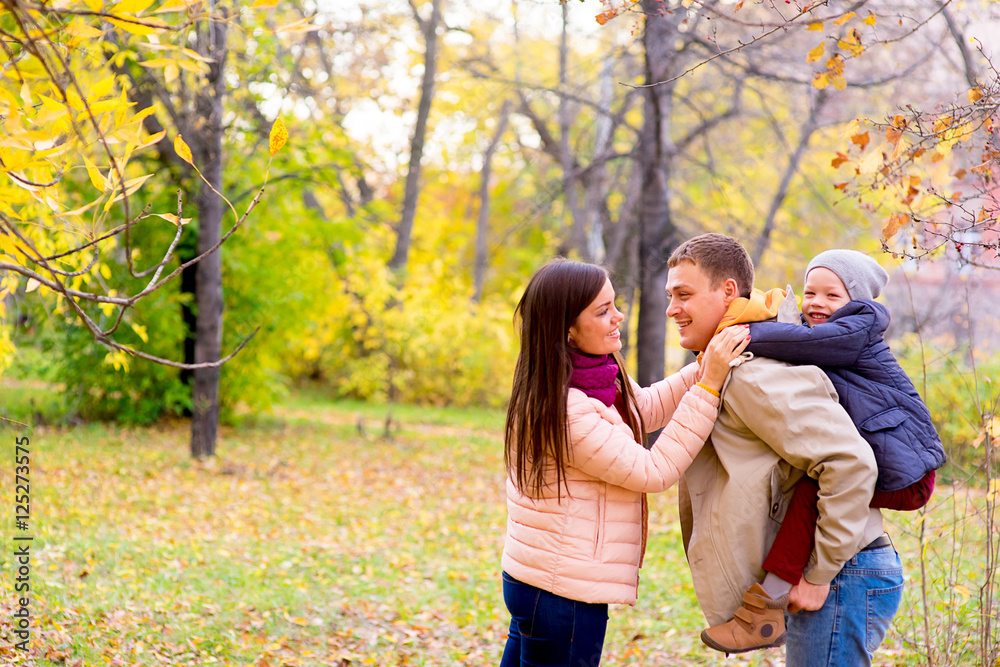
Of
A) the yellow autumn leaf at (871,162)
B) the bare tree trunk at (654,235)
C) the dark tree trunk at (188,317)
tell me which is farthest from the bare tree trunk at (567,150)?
the yellow autumn leaf at (871,162)

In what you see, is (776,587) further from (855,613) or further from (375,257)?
(375,257)

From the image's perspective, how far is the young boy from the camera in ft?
6.91

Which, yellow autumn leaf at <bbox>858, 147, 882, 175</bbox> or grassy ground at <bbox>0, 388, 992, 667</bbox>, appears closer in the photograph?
yellow autumn leaf at <bbox>858, 147, 882, 175</bbox>

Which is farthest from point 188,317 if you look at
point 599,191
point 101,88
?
point 101,88

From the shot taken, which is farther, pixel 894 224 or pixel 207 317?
pixel 207 317

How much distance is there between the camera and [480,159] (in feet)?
75.0

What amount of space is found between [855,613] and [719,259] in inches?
40.4

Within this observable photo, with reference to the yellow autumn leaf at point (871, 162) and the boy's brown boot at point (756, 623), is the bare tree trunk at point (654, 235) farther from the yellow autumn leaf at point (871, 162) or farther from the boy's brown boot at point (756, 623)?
the boy's brown boot at point (756, 623)

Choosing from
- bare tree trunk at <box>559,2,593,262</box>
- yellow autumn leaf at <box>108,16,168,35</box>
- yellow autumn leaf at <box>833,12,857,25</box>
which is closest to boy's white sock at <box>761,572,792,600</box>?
yellow autumn leaf at <box>833,12,857,25</box>

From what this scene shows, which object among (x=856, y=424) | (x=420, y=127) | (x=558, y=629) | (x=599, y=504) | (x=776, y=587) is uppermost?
(x=420, y=127)

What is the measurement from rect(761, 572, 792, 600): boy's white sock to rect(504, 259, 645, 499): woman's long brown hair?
60 centimetres

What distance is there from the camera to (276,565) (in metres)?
5.84

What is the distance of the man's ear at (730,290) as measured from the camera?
2.42 metres

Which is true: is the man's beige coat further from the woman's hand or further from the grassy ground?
the grassy ground
